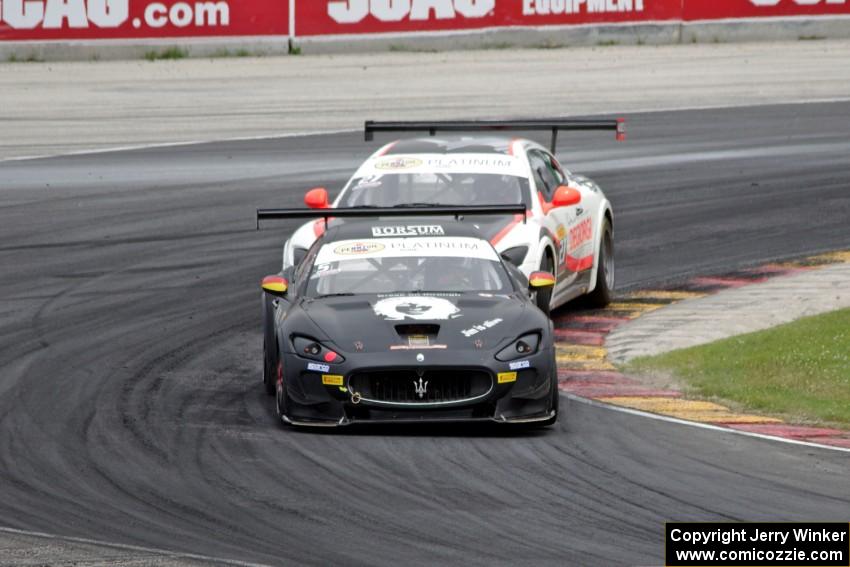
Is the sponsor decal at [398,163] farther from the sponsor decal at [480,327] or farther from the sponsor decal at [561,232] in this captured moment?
the sponsor decal at [480,327]

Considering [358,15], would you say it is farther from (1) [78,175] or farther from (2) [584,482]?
(2) [584,482]

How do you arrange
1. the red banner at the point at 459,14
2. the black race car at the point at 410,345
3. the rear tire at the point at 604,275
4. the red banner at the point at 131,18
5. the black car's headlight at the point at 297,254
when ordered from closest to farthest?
the black race car at the point at 410,345 < the black car's headlight at the point at 297,254 < the rear tire at the point at 604,275 < the red banner at the point at 131,18 < the red banner at the point at 459,14

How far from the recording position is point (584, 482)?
10.4 metres

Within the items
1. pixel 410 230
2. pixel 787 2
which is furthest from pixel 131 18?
pixel 410 230

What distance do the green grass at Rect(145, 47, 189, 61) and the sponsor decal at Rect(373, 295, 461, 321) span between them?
2166 cm

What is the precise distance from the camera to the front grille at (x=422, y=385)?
1172cm

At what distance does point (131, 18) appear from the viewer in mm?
32781

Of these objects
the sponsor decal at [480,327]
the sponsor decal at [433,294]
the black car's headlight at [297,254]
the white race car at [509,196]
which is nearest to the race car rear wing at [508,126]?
the white race car at [509,196]

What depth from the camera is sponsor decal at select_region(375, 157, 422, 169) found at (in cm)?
1603

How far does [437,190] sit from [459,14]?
18692mm

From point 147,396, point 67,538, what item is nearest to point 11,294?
point 147,396

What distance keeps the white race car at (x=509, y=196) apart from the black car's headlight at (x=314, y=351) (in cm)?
285

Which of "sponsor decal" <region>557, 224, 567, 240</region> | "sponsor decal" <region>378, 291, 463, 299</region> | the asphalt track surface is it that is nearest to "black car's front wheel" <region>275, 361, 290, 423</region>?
the asphalt track surface

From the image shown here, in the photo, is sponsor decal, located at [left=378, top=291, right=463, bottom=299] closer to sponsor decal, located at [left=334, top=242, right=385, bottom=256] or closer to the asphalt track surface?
sponsor decal, located at [left=334, top=242, right=385, bottom=256]
